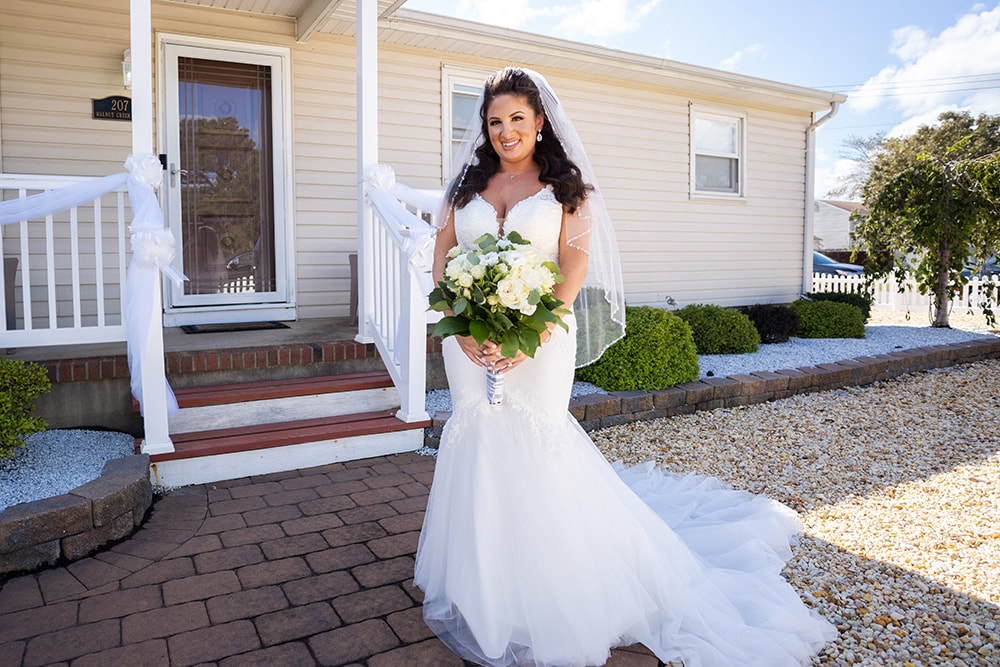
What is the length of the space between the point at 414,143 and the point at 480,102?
184 inches

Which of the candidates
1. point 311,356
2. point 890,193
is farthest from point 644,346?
point 890,193

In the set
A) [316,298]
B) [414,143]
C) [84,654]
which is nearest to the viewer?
[84,654]

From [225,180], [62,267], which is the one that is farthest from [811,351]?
[62,267]

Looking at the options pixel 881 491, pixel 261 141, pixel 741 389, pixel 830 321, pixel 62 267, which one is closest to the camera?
pixel 881 491

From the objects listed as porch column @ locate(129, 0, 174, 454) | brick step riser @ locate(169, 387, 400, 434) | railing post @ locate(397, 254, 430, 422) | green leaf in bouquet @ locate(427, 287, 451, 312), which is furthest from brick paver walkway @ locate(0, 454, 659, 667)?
green leaf in bouquet @ locate(427, 287, 451, 312)

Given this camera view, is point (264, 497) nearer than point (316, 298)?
Yes

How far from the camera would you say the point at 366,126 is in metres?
5.16

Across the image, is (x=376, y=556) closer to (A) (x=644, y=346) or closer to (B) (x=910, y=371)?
(A) (x=644, y=346)

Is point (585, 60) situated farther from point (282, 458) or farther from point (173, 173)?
point (282, 458)

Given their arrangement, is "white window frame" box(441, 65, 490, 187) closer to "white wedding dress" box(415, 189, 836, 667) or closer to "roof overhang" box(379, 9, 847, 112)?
"roof overhang" box(379, 9, 847, 112)

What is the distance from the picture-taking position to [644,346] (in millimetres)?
5742

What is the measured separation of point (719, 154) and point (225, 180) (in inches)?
258

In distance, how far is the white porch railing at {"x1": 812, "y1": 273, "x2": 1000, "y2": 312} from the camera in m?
12.8

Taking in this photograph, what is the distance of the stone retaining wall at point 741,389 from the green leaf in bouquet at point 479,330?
2.49 metres
